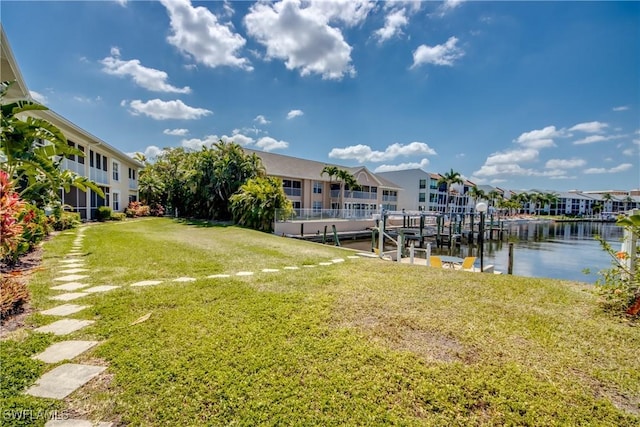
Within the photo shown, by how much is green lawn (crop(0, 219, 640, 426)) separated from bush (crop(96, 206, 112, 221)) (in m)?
17.4

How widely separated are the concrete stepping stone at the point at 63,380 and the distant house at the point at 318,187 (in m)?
25.9

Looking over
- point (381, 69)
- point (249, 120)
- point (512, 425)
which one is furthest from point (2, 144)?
point (249, 120)

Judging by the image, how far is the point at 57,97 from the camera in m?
14.5

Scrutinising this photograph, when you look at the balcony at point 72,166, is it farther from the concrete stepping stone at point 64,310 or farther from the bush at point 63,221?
the concrete stepping stone at point 64,310

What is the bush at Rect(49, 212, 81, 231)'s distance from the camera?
46.7 feet

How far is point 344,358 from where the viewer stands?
321 centimetres

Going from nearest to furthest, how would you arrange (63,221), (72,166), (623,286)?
(623,286), (63,221), (72,166)

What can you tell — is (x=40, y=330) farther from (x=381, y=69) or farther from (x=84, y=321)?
(x=381, y=69)

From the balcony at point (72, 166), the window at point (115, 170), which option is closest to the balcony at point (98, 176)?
the balcony at point (72, 166)

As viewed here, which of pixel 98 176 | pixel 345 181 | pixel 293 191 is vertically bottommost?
pixel 293 191

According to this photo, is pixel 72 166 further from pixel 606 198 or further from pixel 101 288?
pixel 606 198

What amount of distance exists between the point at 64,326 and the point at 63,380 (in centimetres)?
155

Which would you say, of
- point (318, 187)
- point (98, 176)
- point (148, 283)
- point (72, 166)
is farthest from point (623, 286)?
point (318, 187)

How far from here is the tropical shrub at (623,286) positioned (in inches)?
182
